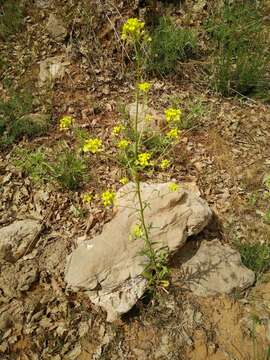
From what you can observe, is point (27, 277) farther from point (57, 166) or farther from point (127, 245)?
point (57, 166)

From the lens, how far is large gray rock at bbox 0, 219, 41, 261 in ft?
9.24

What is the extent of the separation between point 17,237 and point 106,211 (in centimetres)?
69

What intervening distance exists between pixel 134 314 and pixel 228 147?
5.74 feet

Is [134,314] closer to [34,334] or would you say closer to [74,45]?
[34,334]

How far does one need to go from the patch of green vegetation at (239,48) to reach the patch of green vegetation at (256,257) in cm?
174

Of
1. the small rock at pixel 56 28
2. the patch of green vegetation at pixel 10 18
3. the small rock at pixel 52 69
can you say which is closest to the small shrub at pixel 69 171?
the small rock at pixel 52 69

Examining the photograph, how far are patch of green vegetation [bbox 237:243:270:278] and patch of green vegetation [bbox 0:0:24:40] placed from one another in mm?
3355

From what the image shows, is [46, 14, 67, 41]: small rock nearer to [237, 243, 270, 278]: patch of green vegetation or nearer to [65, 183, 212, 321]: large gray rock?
[65, 183, 212, 321]: large gray rock

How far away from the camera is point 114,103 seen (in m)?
3.85

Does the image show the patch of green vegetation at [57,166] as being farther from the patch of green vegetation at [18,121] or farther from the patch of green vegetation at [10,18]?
the patch of green vegetation at [10,18]

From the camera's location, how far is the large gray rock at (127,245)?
8.45 feet

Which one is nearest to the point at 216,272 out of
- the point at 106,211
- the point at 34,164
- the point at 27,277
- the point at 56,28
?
the point at 106,211

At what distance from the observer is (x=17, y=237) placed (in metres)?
2.89

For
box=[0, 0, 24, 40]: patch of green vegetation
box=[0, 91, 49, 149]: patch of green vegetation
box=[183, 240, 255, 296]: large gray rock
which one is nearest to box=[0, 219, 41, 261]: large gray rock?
box=[0, 91, 49, 149]: patch of green vegetation
